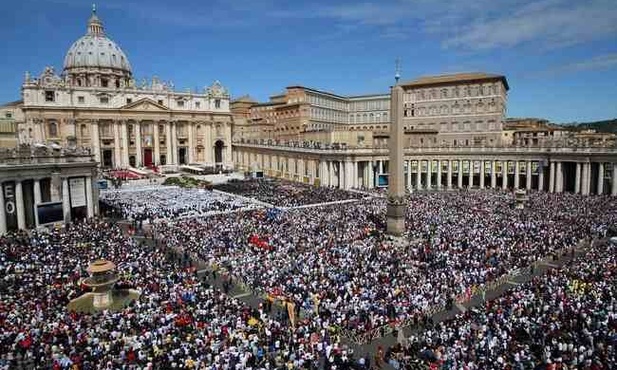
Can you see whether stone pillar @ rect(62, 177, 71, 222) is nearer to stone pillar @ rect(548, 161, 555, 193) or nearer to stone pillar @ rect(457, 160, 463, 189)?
stone pillar @ rect(457, 160, 463, 189)

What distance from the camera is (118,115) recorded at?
286 feet

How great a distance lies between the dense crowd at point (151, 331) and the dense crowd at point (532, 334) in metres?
2.72

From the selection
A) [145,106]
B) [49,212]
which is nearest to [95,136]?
[145,106]

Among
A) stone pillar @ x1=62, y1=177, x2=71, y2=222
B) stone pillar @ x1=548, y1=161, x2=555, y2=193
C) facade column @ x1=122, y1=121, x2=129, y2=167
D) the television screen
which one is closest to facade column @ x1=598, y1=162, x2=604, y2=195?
stone pillar @ x1=548, y1=161, x2=555, y2=193

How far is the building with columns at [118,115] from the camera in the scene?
8056 cm

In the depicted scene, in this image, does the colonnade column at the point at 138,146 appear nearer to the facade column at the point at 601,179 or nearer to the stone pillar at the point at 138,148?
the stone pillar at the point at 138,148

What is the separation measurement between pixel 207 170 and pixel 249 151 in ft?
57.1

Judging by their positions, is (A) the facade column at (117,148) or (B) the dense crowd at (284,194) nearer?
(B) the dense crowd at (284,194)

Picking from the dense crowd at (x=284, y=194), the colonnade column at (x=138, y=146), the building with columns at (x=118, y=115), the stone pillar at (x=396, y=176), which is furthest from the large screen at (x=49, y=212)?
the colonnade column at (x=138, y=146)

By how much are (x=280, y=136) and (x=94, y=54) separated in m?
51.0

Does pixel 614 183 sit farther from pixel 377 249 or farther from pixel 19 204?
pixel 19 204

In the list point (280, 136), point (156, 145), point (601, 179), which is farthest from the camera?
point (280, 136)

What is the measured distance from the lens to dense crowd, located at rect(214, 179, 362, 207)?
50141 mm

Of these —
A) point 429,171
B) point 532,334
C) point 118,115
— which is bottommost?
point 532,334
